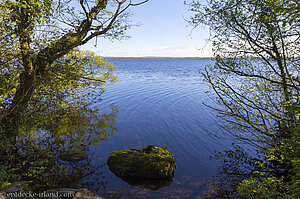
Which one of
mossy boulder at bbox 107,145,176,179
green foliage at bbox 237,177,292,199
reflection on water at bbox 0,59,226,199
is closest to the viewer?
green foliage at bbox 237,177,292,199

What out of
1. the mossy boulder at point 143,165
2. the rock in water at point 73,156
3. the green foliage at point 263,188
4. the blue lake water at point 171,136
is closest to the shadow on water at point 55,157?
the rock in water at point 73,156

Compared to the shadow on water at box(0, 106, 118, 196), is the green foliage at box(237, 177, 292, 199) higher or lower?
higher

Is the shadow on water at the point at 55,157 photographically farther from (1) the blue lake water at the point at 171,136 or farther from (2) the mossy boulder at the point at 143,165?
(2) the mossy boulder at the point at 143,165

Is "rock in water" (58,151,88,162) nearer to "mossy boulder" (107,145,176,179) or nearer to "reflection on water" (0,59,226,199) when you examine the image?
"reflection on water" (0,59,226,199)

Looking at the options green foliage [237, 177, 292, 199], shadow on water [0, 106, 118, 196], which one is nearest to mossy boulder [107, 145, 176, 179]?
shadow on water [0, 106, 118, 196]

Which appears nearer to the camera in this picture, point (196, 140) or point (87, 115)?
point (196, 140)

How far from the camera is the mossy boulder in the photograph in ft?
28.6

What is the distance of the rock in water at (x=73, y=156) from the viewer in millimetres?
9859

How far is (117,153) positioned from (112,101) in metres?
13.5

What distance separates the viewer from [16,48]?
22.0 feet

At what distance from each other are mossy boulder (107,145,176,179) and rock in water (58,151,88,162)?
1.69 meters

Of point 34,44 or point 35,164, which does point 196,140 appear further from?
point 34,44

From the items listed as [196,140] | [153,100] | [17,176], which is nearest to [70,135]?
[17,176]

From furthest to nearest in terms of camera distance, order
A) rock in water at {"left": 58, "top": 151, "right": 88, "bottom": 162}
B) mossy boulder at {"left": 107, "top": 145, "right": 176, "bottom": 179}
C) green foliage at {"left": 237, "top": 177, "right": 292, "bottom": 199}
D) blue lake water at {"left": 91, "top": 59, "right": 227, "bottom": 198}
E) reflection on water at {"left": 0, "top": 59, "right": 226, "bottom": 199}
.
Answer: rock in water at {"left": 58, "top": 151, "right": 88, "bottom": 162}
mossy boulder at {"left": 107, "top": 145, "right": 176, "bottom": 179}
blue lake water at {"left": 91, "top": 59, "right": 227, "bottom": 198}
reflection on water at {"left": 0, "top": 59, "right": 226, "bottom": 199}
green foliage at {"left": 237, "top": 177, "right": 292, "bottom": 199}
